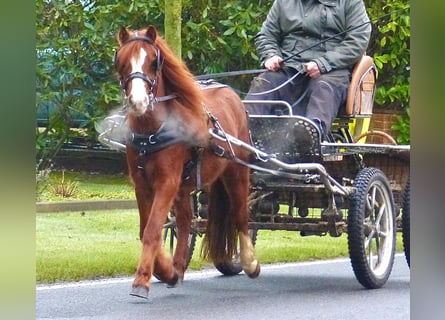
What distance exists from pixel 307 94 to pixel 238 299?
137 centimetres

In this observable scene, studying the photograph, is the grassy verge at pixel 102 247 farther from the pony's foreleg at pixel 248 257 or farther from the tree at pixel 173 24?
the tree at pixel 173 24

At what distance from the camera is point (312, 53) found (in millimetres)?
6062

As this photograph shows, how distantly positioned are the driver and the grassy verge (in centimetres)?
135

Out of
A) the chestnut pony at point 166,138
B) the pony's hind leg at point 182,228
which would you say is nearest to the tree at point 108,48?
the chestnut pony at point 166,138

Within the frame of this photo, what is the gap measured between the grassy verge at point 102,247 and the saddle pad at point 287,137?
1.17 metres

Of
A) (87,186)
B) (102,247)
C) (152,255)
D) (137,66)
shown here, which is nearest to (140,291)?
(152,255)

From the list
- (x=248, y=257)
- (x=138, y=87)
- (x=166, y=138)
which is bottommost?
(x=248, y=257)

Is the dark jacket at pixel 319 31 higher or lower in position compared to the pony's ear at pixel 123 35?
higher

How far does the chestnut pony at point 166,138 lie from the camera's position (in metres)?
4.36

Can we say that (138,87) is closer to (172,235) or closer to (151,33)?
(151,33)

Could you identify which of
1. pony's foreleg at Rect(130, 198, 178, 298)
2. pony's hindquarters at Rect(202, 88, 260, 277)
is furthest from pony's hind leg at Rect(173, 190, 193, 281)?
pony's hindquarters at Rect(202, 88, 260, 277)

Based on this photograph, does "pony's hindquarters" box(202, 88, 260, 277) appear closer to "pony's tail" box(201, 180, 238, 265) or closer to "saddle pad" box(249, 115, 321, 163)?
"pony's tail" box(201, 180, 238, 265)

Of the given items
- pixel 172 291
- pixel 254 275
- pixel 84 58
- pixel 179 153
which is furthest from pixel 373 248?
pixel 84 58

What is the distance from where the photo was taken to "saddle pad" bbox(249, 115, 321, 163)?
18.4 ft
